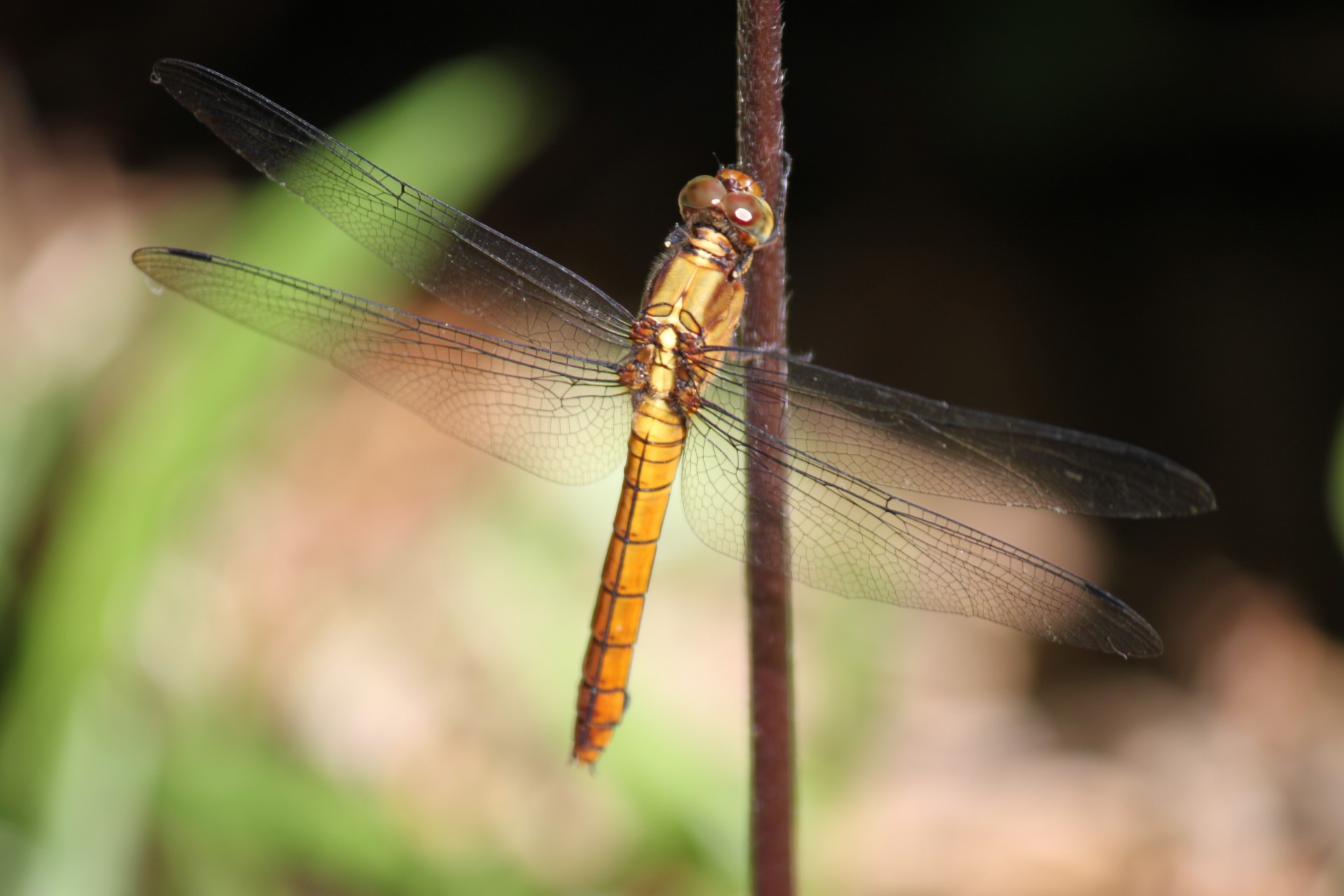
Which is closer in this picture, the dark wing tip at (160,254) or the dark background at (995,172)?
the dark wing tip at (160,254)

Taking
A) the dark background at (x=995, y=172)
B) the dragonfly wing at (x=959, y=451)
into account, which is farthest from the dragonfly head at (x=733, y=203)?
the dark background at (x=995, y=172)

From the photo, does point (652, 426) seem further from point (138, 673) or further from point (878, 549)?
point (138, 673)

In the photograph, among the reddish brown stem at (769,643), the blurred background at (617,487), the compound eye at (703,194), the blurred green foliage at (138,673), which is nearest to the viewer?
the reddish brown stem at (769,643)

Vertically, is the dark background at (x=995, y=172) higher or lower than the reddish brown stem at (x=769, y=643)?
higher

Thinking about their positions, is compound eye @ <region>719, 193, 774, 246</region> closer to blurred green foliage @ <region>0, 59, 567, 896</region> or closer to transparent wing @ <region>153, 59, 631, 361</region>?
transparent wing @ <region>153, 59, 631, 361</region>

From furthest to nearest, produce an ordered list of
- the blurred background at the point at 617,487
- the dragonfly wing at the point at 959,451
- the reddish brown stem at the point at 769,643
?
the blurred background at the point at 617,487, the dragonfly wing at the point at 959,451, the reddish brown stem at the point at 769,643

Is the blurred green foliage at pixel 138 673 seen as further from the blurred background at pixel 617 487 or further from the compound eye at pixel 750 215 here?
the compound eye at pixel 750 215

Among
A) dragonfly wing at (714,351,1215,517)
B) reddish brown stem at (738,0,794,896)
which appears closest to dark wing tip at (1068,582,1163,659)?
dragonfly wing at (714,351,1215,517)


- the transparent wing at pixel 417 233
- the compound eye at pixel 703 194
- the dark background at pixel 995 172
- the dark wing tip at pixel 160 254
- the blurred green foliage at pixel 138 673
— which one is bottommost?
the blurred green foliage at pixel 138 673
